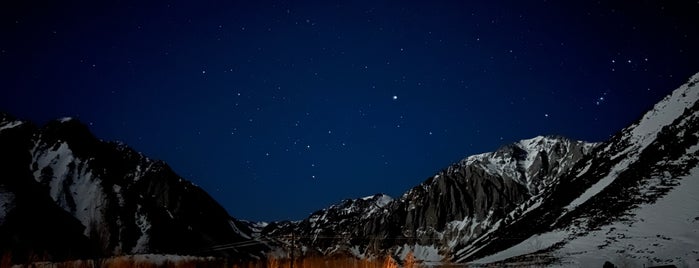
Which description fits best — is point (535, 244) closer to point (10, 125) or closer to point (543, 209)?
point (543, 209)

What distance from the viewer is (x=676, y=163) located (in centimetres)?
11312

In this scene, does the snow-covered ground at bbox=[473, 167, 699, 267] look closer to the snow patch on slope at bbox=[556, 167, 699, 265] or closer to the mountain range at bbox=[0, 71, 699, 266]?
the snow patch on slope at bbox=[556, 167, 699, 265]

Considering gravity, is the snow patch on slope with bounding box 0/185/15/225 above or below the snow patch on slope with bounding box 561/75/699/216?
below

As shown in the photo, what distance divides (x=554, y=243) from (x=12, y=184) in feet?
358

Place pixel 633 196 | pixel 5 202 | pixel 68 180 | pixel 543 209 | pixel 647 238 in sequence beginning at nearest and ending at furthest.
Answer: pixel 647 238, pixel 5 202, pixel 633 196, pixel 68 180, pixel 543 209

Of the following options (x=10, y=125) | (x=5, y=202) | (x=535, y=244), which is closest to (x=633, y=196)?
(x=535, y=244)

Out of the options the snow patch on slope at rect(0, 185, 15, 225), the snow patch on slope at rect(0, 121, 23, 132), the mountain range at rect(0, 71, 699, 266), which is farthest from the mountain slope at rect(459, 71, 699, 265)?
the snow patch on slope at rect(0, 121, 23, 132)

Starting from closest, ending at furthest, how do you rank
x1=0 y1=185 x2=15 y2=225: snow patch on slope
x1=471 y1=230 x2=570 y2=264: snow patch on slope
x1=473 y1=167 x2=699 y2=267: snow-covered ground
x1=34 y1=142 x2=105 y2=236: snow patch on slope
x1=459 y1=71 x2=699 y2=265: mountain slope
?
x1=473 y1=167 x2=699 y2=267: snow-covered ground → x1=459 y1=71 x2=699 y2=265: mountain slope → x1=0 y1=185 x2=15 y2=225: snow patch on slope → x1=471 y1=230 x2=570 y2=264: snow patch on slope → x1=34 y1=142 x2=105 y2=236: snow patch on slope

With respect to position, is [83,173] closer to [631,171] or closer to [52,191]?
[52,191]

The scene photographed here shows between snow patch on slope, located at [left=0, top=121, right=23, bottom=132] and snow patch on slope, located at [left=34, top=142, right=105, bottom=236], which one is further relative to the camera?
snow patch on slope, located at [left=0, top=121, right=23, bottom=132]

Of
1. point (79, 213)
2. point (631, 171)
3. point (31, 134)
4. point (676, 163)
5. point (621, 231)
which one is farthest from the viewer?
point (31, 134)

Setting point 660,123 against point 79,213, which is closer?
point 79,213

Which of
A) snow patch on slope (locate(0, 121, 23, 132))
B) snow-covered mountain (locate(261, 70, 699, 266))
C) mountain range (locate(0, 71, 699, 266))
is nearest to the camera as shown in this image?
snow-covered mountain (locate(261, 70, 699, 266))

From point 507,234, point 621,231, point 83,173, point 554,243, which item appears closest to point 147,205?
point 83,173
